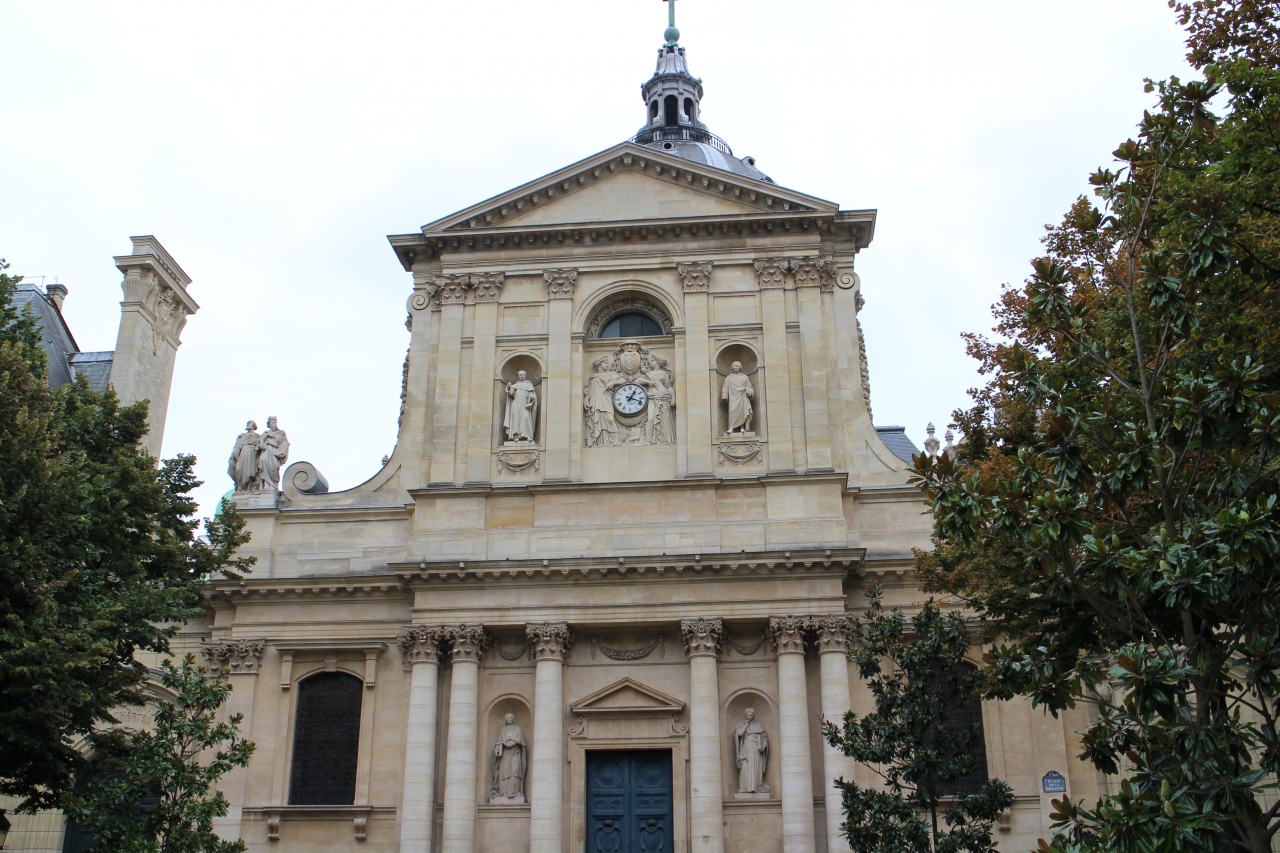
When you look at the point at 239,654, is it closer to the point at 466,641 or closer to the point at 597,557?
the point at 466,641

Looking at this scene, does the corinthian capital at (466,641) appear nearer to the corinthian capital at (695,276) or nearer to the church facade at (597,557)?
the church facade at (597,557)

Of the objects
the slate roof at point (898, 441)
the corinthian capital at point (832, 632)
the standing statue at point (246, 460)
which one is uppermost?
the slate roof at point (898, 441)

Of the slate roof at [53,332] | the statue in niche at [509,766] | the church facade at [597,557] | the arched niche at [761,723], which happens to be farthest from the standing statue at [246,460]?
the arched niche at [761,723]

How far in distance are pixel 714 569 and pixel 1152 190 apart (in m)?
13.6

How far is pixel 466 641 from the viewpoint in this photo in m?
25.4

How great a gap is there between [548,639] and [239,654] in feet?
22.7

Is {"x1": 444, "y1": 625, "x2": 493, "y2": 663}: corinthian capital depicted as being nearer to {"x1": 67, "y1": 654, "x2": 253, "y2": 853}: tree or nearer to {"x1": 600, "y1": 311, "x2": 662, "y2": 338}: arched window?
{"x1": 67, "y1": 654, "x2": 253, "y2": 853}: tree

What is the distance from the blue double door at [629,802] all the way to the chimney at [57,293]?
2148 cm

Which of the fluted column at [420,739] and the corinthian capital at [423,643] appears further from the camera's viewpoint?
the corinthian capital at [423,643]

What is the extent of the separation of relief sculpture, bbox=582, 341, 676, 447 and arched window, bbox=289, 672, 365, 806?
7617 mm

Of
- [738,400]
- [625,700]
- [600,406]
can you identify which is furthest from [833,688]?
[600,406]

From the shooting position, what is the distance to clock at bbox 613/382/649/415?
27562mm

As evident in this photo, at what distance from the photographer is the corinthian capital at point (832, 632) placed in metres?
24.6

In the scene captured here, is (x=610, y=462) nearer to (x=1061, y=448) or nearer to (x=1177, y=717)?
(x=1061, y=448)
